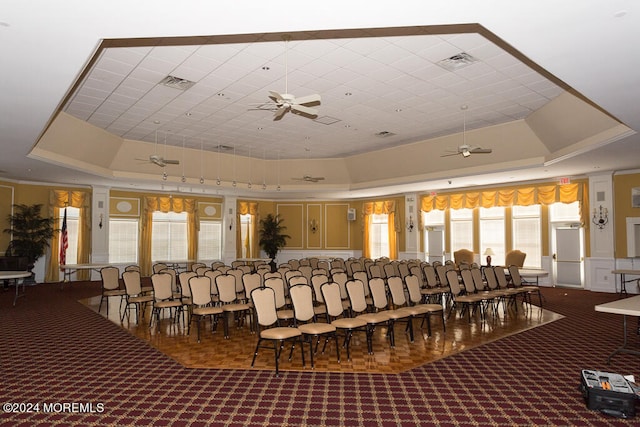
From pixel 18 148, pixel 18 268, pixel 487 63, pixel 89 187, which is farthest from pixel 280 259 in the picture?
pixel 487 63

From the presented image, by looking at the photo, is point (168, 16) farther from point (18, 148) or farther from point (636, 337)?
point (636, 337)

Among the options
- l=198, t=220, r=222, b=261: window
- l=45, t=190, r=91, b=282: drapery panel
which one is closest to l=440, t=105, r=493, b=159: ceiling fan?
l=198, t=220, r=222, b=261: window

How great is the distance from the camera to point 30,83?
16.9ft

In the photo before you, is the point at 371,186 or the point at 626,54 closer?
the point at 626,54

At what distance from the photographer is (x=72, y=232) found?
14.6 meters

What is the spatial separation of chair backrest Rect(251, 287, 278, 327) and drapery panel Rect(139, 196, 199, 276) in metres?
11.6

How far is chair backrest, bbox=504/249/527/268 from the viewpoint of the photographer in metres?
13.4

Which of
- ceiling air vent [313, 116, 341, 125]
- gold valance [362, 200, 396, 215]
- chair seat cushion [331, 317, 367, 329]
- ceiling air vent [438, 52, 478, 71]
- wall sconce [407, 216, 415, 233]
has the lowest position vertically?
chair seat cushion [331, 317, 367, 329]

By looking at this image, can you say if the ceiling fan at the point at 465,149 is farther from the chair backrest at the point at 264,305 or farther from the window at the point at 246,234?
the window at the point at 246,234

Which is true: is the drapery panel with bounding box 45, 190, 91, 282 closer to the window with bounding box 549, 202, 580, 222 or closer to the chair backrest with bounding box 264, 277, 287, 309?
the chair backrest with bounding box 264, 277, 287, 309

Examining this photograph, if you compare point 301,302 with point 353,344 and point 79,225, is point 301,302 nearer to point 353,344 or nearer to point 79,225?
point 353,344

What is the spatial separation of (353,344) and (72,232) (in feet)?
40.4

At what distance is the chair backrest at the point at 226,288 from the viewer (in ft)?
23.9

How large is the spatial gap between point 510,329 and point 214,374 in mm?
5158
